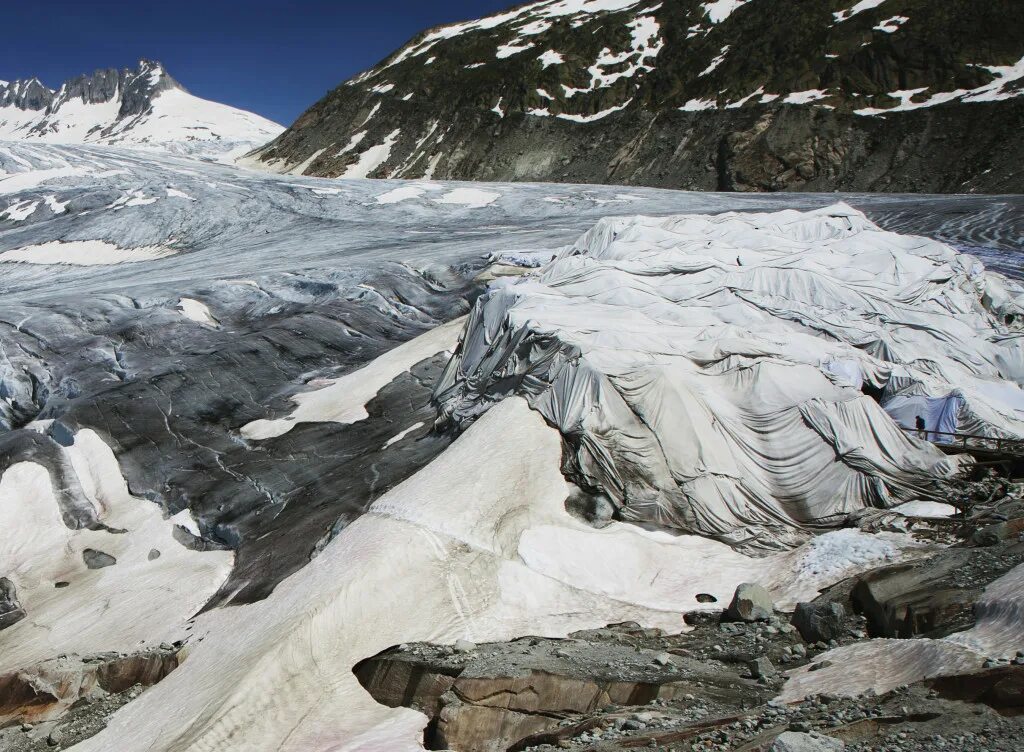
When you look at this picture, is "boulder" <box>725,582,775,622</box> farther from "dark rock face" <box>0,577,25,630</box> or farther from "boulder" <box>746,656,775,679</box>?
"dark rock face" <box>0,577,25,630</box>

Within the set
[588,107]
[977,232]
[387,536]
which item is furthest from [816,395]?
[588,107]

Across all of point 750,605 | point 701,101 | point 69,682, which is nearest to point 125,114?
point 701,101

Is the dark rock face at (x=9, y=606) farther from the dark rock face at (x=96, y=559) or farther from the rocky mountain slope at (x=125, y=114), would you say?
the rocky mountain slope at (x=125, y=114)

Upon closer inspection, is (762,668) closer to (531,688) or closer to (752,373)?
(531,688)

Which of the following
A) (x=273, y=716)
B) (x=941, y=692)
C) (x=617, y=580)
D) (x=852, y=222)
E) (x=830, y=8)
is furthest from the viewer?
(x=830, y=8)

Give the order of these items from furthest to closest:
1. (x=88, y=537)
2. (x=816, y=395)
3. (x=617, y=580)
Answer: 1. (x=88, y=537)
2. (x=816, y=395)
3. (x=617, y=580)

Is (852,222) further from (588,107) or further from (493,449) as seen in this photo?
(588,107)

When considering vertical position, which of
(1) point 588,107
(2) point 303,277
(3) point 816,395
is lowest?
(3) point 816,395

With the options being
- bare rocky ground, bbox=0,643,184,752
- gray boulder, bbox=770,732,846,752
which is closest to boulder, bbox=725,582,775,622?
gray boulder, bbox=770,732,846,752
